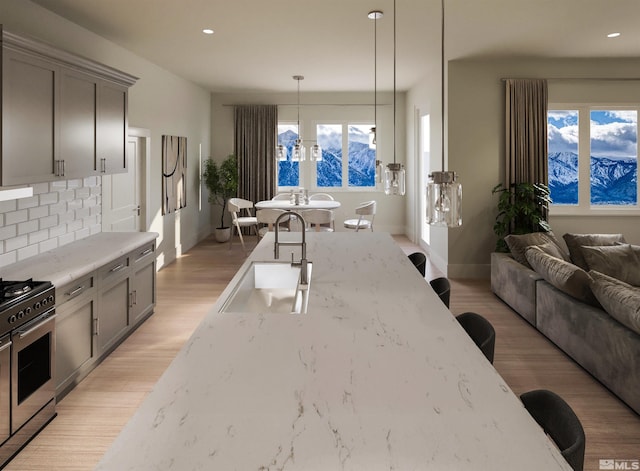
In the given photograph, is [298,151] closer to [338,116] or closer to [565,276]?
[338,116]

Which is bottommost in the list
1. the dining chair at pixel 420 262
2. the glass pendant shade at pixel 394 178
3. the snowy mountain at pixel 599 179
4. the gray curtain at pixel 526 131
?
the dining chair at pixel 420 262

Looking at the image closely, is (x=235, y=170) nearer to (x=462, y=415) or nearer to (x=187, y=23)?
(x=187, y=23)

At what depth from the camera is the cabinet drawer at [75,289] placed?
117 inches

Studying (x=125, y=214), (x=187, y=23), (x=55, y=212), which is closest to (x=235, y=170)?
(x=125, y=214)

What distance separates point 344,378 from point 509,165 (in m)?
5.44

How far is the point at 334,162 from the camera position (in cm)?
995

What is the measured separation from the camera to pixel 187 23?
4660mm

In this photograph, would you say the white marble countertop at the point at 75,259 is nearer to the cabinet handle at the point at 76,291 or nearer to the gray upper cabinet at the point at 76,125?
the cabinet handle at the point at 76,291

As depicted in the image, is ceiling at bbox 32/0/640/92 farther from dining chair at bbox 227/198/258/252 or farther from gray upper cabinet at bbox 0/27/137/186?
dining chair at bbox 227/198/258/252

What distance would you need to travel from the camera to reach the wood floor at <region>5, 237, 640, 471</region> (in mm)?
2533

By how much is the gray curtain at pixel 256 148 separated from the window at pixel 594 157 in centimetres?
520

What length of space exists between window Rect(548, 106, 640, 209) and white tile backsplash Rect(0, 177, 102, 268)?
5.62 meters

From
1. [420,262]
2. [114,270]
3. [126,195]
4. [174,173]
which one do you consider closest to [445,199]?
[420,262]

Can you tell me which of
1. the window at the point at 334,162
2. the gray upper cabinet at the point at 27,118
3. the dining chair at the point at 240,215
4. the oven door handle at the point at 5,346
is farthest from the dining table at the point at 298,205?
the oven door handle at the point at 5,346
